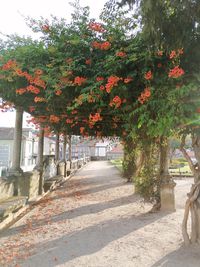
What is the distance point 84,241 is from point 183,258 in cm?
169

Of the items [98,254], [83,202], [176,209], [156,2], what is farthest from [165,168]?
[156,2]

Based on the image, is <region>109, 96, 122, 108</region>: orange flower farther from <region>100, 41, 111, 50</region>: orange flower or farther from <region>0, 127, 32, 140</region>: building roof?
<region>0, 127, 32, 140</region>: building roof

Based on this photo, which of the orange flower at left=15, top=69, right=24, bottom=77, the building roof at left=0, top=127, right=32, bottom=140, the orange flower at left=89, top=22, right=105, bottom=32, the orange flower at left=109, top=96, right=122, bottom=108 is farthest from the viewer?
the building roof at left=0, top=127, right=32, bottom=140

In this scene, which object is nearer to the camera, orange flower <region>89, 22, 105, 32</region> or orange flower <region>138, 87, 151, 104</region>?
orange flower <region>138, 87, 151, 104</region>

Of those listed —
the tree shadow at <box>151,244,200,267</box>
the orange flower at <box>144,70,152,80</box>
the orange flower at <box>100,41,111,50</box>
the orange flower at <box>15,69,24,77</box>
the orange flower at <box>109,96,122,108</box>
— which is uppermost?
the orange flower at <box>100,41,111,50</box>

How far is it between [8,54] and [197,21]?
3.24 m

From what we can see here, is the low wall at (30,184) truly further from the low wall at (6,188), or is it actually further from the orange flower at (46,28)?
the orange flower at (46,28)

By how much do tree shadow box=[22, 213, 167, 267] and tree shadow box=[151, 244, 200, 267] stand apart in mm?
1061

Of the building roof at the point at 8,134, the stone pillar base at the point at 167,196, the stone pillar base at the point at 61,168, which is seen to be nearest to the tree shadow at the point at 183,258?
the stone pillar base at the point at 167,196

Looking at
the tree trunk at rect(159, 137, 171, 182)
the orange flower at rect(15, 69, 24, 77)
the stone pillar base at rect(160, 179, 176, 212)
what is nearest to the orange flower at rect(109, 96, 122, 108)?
the orange flower at rect(15, 69, 24, 77)

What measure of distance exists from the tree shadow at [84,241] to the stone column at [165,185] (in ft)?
2.50

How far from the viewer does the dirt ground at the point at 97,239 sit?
4.12m

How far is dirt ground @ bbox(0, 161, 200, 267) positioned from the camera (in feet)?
13.5

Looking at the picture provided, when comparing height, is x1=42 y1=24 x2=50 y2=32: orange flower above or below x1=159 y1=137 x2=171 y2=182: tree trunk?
above
